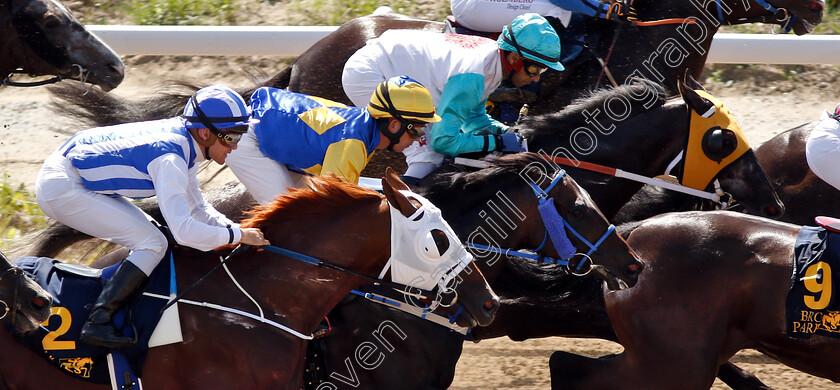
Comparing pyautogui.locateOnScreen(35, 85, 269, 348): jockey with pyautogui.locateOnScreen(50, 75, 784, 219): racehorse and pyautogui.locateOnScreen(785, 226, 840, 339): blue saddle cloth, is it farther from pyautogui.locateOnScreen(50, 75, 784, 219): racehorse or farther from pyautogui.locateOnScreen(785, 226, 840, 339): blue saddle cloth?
pyautogui.locateOnScreen(785, 226, 840, 339): blue saddle cloth

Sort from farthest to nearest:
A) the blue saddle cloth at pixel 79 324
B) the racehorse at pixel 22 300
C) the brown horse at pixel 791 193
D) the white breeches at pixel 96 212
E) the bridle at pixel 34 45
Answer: the brown horse at pixel 791 193, the bridle at pixel 34 45, the white breeches at pixel 96 212, the blue saddle cloth at pixel 79 324, the racehorse at pixel 22 300

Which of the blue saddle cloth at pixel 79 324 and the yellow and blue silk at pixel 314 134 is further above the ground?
the yellow and blue silk at pixel 314 134

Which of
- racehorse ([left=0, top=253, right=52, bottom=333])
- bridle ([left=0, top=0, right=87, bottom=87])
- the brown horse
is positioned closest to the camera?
racehorse ([left=0, top=253, right=52, bottom=333])

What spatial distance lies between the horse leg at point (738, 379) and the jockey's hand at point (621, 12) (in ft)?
7.79

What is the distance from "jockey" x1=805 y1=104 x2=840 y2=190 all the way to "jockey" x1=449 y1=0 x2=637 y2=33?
5.67 feet

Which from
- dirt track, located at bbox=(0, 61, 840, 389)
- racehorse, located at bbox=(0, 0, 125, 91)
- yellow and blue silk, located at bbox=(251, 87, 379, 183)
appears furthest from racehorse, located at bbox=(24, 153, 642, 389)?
racehorse, located at bbox=(0, 0, 125, 91)

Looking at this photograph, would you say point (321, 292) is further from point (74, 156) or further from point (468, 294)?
point (74, 156)

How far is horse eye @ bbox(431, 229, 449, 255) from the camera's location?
10.9 feet

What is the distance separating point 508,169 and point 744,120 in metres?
4.62

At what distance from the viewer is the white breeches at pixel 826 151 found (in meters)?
4.55

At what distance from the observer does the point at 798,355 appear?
4098 millimetres

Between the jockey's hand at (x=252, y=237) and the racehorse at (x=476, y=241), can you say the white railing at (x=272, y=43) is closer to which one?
the racehorse at (x=476, y=241)

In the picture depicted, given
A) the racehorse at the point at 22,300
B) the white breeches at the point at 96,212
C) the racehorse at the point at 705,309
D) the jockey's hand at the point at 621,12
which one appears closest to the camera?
the racehorse at the point at 22,300

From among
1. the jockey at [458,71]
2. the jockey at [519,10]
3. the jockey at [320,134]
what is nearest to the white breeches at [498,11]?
the jockey at [519,10]
